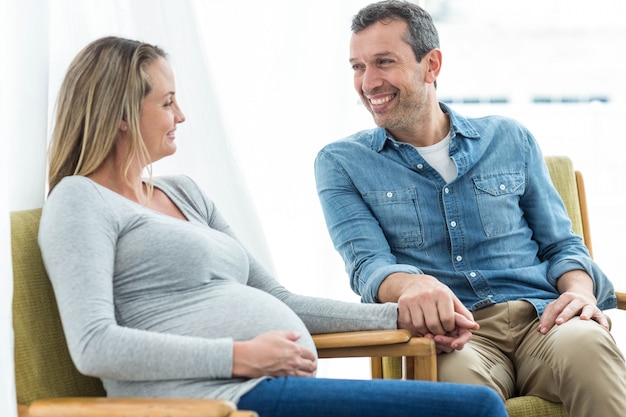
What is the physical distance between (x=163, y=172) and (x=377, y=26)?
2.18ft

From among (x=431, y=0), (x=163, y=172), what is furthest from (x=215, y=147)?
(x=431, y=0)

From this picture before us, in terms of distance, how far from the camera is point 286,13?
2.56m

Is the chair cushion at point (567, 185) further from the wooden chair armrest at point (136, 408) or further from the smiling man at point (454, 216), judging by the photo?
the wooden chair armrest at point (136, 408)

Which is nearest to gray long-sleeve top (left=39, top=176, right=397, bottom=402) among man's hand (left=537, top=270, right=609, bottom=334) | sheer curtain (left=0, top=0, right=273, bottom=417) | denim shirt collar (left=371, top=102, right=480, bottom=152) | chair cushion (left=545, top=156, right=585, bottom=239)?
sheer curtain (left=0, top=0, right=273, bottom=417)

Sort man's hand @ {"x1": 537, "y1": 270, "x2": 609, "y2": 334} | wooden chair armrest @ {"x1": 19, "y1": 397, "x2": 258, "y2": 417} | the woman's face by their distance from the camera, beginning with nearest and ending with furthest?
wooden chair armrest @ {"x1": 19, "y1": 397, "x2": 258, "y2": 417}
the woman's face
man's hand @ {"x1": 537, "y1": 270, "x2": 609, "y2": 334}

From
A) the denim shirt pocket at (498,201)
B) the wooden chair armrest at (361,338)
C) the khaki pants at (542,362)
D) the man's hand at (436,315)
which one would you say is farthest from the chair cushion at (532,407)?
the denim shirt pocket at (498,201)

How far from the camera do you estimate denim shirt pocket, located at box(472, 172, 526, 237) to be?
7.05 ft

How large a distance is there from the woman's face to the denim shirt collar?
639 millimetres

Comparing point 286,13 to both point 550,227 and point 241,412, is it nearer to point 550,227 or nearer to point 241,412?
point 550,227

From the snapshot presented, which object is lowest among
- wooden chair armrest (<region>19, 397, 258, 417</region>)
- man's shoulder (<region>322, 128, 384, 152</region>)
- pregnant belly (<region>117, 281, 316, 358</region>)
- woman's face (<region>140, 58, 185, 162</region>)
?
wooden chair armrest (<region>19, 397, 258, 417</region>)

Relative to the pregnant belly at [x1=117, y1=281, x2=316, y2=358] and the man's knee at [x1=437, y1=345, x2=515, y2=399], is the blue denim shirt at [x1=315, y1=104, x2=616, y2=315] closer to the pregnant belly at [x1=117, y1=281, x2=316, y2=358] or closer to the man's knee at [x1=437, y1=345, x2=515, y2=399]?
the man's knee at [x1=437, y1=345, x2=515, y2=399]

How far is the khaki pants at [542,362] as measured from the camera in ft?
5.80

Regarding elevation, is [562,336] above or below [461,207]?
below

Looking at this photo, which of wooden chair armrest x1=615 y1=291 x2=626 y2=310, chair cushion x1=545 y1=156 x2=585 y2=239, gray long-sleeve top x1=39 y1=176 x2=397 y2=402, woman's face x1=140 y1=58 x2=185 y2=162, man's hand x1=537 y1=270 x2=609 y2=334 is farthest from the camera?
chair cushion x1=545 y1=156 x2=585 y2=239
